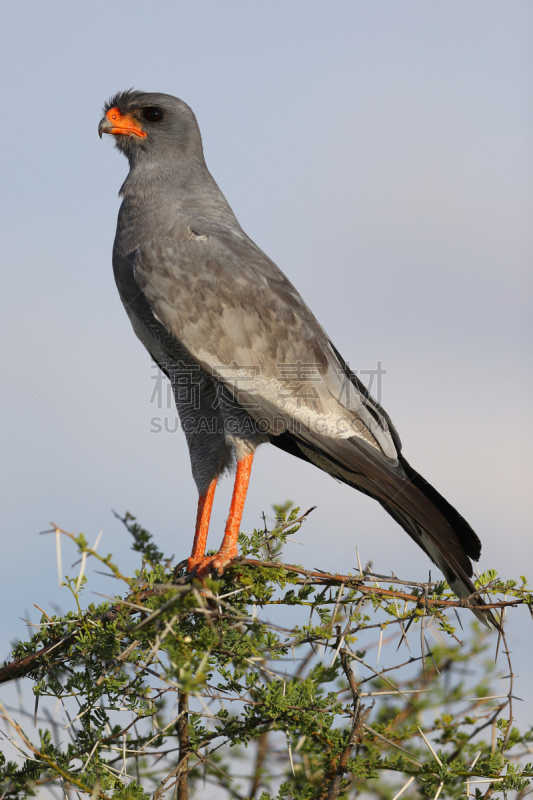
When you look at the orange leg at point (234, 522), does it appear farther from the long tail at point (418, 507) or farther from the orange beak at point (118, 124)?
the orange beak at point (118, 124)

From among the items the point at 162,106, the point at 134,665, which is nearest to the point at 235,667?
the point at 134,665

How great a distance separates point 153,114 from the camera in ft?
15.3

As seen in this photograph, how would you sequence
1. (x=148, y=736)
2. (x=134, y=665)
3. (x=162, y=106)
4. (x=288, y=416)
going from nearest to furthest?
(x=134, y=665), (x=148, y=736), (x=288, y=416), (x=162, y=106)

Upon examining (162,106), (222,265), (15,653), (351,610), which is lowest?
(15,653)

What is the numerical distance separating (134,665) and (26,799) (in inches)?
30.8

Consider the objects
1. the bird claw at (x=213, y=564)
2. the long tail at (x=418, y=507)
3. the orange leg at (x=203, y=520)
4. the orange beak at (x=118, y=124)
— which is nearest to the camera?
the long tail at (x=418, y=507)

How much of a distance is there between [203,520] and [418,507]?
145 centimetres

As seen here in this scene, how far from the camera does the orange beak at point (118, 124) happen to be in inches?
182

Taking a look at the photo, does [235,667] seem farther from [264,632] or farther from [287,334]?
[287,334]

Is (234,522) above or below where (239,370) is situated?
below

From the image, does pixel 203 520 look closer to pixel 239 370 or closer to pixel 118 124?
pixel 239 370

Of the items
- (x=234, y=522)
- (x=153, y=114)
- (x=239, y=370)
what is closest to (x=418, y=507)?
(x=234, y=522)

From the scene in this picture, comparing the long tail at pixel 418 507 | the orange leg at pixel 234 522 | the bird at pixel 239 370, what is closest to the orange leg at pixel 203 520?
the bird at pixel 239 370

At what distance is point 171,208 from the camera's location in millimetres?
4219
